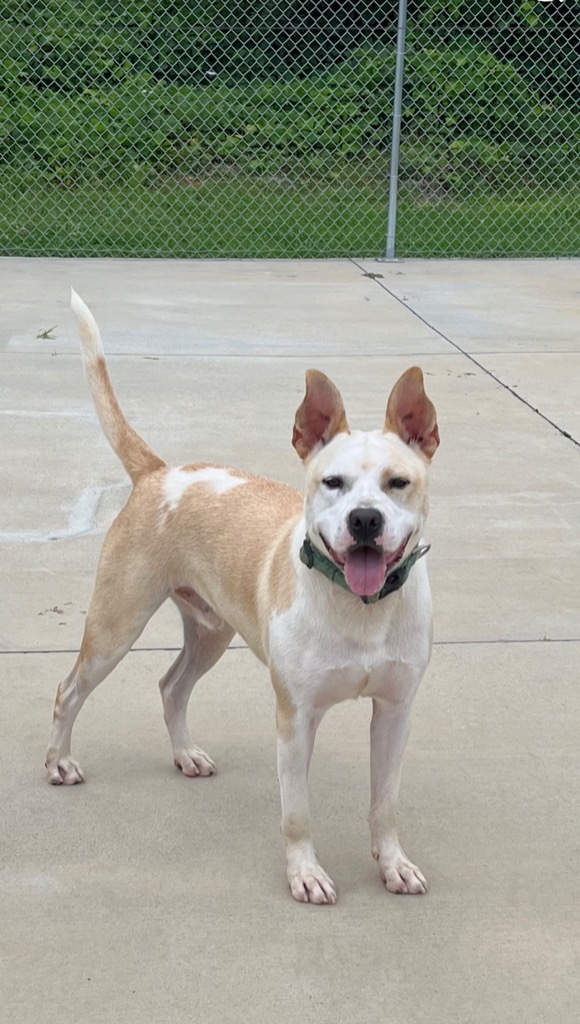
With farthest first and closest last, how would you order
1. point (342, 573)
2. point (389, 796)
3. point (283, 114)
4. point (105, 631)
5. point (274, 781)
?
1. point (283, 114)
2. point (274, 781)
3. point (105, 631)
4. point (389, 796)
5. point (342, 573)

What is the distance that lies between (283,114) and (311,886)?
525 inches

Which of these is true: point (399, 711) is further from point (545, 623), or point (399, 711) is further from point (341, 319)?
point (341, 319)

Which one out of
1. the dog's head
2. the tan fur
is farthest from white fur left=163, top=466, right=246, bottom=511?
the dog's head

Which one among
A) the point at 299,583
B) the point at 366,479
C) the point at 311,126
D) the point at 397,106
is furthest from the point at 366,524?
the point at 311,126

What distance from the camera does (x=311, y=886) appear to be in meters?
2.89

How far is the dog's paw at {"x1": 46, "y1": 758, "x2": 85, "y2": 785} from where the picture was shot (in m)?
3.36

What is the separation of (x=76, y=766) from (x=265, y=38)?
13.7 metres

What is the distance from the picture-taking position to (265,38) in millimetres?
15695

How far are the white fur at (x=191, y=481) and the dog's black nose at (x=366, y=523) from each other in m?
0.75

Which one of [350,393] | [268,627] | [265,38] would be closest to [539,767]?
[268,627]

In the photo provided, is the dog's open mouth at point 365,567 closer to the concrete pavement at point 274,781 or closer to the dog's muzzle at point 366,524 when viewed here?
the dog's muzzle at point 366,524

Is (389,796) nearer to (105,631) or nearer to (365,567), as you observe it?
(365,567)

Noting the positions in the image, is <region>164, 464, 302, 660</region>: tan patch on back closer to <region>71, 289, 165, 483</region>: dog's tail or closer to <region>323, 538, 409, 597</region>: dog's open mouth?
<region>71, 289, 165, 483</region>: dog's tail

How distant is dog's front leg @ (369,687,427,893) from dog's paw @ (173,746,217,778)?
0.55m
